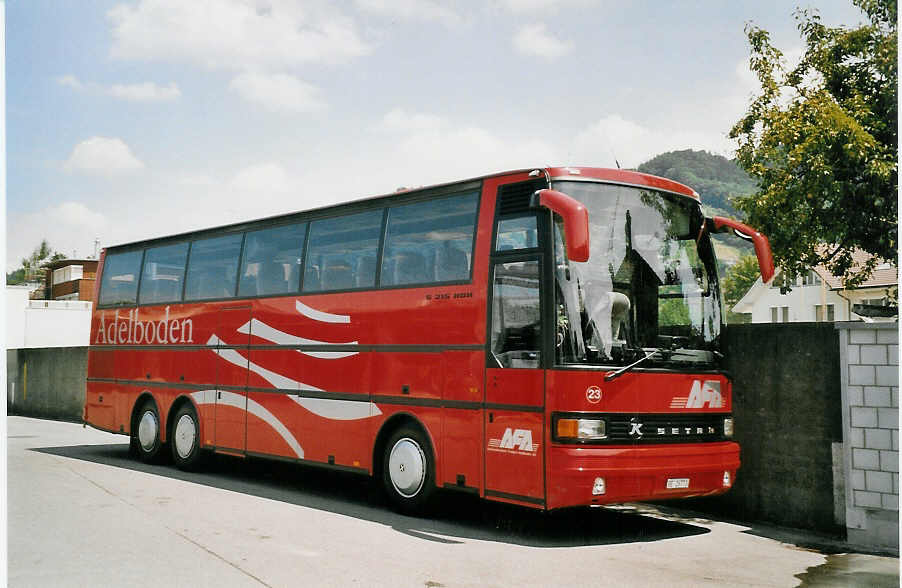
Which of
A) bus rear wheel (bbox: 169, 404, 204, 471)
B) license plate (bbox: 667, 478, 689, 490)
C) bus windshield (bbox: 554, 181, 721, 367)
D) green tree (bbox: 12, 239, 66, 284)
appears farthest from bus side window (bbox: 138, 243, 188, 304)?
green tree (bbox: 12, 239, 66, 284)

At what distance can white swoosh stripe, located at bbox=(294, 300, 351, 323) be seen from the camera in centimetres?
1144

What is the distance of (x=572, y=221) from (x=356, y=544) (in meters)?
3.46

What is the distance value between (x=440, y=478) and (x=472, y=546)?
1.38 metres

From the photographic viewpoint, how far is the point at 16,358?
3241 centimetres

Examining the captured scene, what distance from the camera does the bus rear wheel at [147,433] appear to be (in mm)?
15188

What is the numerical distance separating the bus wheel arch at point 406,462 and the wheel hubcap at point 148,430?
588 centimetres

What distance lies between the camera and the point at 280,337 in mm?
12539

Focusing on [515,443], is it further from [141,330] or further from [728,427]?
[141,330]

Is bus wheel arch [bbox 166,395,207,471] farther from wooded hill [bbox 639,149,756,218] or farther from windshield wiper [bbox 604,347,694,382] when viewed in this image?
wooded hill [bbox 639,149,756,218]

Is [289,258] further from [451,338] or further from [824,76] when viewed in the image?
[824,76]

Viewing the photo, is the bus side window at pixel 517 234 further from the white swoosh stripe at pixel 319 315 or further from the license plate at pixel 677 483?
the white swoosh stripe at pixel 319 315

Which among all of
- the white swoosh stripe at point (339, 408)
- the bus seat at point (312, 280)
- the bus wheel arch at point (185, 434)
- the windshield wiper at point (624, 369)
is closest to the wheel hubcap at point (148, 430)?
the bus wheel arch at point (185, 434)

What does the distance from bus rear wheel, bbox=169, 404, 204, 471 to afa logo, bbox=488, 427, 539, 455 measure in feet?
21.7

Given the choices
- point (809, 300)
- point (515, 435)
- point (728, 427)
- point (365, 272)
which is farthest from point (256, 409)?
point (809, 300)
